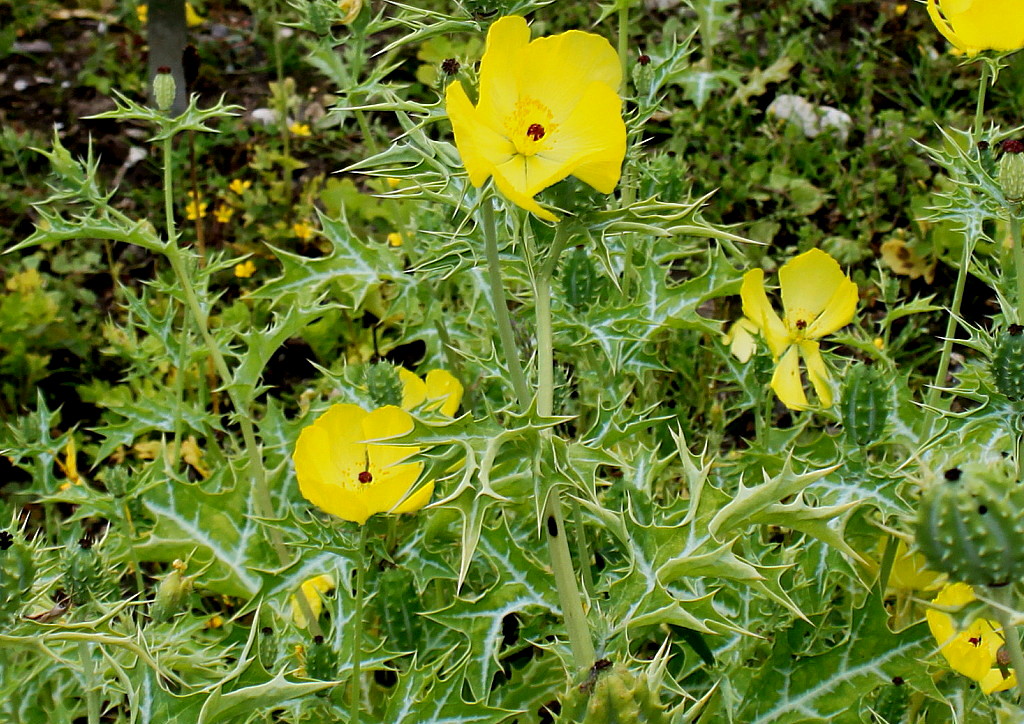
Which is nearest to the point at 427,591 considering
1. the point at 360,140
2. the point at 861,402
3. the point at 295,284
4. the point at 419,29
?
the point at 295,284

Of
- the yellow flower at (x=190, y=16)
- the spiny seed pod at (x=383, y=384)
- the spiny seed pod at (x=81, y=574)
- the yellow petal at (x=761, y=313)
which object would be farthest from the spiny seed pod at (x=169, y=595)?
the yellow flower at (x=190, y=16)

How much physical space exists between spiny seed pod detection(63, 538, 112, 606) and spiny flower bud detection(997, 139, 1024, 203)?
1158mm

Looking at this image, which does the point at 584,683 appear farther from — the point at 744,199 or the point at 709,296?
the point at 744,199

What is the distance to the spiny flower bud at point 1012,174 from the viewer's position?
130cm

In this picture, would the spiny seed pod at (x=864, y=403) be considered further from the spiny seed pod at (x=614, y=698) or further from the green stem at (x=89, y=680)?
the green stem at (x=89, y=680)

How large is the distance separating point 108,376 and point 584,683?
2.31 m

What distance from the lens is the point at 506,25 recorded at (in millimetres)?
1042

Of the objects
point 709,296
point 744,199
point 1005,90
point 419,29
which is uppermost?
point 419,29

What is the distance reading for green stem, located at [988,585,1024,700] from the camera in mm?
886

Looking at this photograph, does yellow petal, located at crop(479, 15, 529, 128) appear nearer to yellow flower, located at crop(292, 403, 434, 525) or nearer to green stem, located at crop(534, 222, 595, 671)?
green stem, located at crop(534, 222, 595, 671)

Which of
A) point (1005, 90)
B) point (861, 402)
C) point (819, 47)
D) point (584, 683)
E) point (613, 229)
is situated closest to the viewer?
point (584, 683)

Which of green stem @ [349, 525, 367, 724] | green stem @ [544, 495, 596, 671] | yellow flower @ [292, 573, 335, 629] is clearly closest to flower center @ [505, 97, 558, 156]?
Answer: green stem @ [544, 495, 596, 671]

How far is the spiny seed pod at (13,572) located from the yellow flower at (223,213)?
2.20 metres

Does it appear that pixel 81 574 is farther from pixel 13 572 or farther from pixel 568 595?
pixel 568 595
